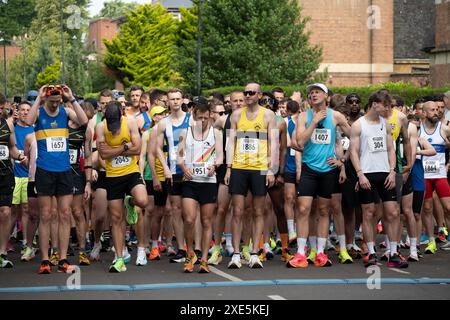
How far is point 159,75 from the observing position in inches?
3408

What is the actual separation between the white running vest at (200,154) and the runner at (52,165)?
1512 millimetres

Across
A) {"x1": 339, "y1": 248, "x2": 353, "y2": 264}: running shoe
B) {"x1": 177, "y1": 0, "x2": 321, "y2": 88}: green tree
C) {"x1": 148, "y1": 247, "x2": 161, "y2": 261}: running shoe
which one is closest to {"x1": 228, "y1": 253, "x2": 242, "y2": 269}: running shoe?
{"x1": 339, "y1": 248, "x2": 353, "y2": 264}: running shoe

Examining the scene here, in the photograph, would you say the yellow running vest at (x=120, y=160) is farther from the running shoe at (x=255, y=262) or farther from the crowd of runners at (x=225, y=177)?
the running shoe at (x=255, y=262)

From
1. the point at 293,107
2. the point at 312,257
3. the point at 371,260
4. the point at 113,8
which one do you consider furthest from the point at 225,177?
the point at 113,8

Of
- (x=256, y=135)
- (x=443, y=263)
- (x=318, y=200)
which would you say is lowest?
(x=443, y=263)

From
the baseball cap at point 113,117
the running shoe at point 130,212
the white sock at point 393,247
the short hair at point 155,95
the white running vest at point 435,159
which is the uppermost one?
the short hair at point 155,95

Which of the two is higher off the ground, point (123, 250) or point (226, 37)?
point (226, 37)

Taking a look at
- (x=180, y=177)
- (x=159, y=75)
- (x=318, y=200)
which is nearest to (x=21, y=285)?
(x=180, y=177)

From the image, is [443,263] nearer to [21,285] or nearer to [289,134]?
[289,134]

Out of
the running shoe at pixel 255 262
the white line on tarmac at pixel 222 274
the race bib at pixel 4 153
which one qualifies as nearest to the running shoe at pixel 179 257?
the white line on tarmac at pixel 222 274

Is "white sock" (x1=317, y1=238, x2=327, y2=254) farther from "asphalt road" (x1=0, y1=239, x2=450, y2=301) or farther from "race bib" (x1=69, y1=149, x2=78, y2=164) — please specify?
"race bib" (x1=69, y1=149, x2=78, y2=164)

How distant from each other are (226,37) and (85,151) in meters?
43.6

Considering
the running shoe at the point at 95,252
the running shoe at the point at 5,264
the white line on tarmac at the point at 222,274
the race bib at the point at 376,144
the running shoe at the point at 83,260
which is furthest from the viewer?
the running shoe at the point at 95,252

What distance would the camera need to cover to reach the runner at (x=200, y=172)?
13711 mm
